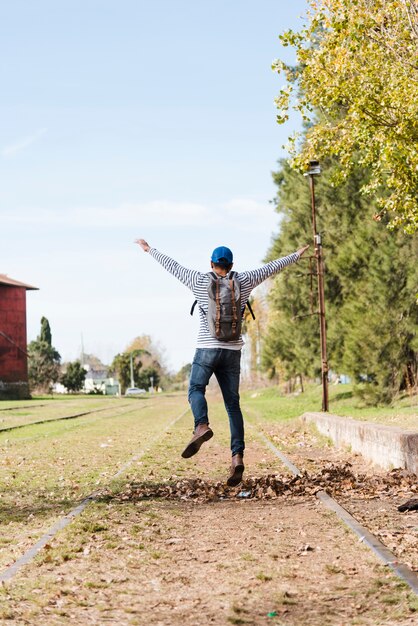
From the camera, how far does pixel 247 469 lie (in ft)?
40.2

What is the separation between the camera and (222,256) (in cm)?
888

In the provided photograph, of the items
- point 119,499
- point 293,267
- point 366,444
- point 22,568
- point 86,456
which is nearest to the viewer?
point 22,568

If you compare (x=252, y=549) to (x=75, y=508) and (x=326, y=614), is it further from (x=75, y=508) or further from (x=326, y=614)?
(x=75, y=508)

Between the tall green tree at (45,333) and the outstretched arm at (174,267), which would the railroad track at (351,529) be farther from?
the tall green tree at (45,333)

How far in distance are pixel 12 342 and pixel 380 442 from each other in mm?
69838

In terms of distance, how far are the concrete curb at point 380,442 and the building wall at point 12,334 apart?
64.5 m

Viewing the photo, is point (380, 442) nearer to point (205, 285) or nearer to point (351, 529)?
point (205, 285)

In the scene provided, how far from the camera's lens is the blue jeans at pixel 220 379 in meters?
8.88

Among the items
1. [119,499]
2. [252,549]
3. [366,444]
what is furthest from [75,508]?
[366,444]

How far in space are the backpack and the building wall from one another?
236ft

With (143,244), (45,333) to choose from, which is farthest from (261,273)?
(45,333)

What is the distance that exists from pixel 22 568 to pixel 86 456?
9451 millimetres

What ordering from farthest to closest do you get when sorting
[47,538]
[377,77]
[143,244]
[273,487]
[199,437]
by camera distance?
[377,77] → [273,487] → [143,244] → [199,437] → [47,538]

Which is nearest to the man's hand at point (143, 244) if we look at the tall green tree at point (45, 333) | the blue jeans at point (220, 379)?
the blue jeans at point (220, 379)
